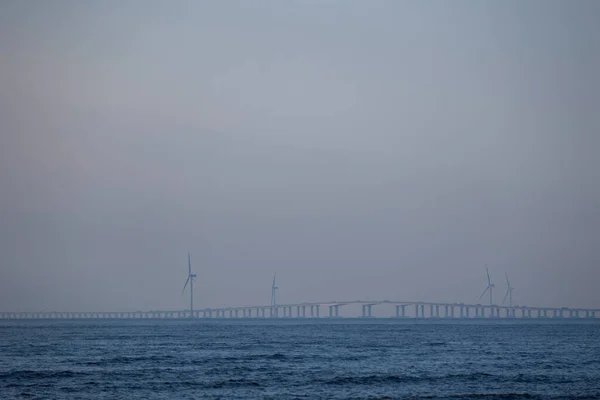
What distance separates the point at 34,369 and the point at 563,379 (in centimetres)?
3568

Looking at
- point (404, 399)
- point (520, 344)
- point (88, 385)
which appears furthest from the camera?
point (520, 344)

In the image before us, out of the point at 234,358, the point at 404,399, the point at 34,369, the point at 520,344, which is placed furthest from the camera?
the point at 520,344

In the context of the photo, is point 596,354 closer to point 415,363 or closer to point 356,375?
point 415,363

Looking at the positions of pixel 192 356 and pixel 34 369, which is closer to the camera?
pixel 34 369

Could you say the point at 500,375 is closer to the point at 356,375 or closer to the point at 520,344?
the point at 356,375

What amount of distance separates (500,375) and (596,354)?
27.1 meters

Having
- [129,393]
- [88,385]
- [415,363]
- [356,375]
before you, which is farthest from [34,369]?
[415,363]

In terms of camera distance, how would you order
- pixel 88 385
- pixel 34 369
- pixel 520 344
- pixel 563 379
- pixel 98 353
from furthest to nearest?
pixel 520 344 < pixel 98 353 < pixel 34 369 < pixel 563 379 < pixel 88 385

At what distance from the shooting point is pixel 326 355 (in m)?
78.0

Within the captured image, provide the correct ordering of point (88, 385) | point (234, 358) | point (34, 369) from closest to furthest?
point (88, 385)
point (34, 369)
point (234, 358)

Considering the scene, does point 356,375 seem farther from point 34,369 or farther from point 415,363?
point 34,369

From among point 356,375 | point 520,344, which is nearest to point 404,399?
point 356,375

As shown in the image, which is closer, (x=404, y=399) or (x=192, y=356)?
(x=404, y=399)

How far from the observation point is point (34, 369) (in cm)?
6300
